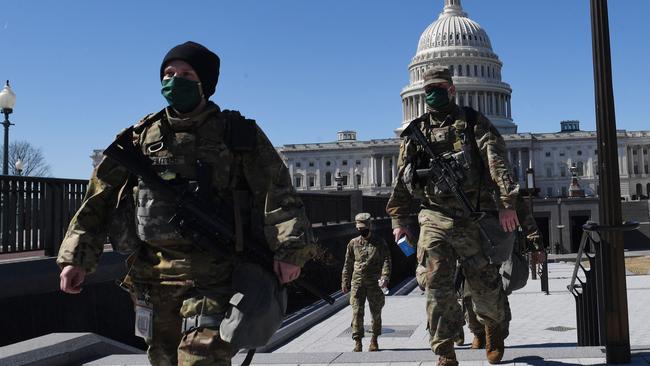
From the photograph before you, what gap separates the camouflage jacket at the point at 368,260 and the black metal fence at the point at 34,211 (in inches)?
163

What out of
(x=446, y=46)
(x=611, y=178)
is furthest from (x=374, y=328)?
(x=446, y=46)

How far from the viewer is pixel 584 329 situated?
6758 millimetres

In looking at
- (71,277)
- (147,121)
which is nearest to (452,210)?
(147,121)

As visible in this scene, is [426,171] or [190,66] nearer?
[190,66]

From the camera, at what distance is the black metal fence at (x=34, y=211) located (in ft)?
26.5

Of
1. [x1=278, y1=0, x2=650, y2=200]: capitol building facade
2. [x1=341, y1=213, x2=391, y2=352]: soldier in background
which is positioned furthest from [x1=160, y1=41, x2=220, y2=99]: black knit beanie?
[x1=278, y1=0, x2=650, y2=200]: capitol building facade

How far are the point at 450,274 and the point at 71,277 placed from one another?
9.31 feet

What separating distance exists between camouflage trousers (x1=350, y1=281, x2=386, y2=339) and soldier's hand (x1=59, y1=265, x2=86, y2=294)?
23.0 ft

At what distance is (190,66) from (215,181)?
0.61 metres

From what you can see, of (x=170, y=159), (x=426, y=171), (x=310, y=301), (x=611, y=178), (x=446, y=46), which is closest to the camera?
(x=170, y=159)

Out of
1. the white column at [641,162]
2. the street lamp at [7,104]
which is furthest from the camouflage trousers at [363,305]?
the white column at [641,162]

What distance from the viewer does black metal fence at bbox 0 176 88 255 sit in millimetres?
8062

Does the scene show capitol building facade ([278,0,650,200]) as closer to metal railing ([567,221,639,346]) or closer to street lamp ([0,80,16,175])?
street lamp ([0,80,16,175])

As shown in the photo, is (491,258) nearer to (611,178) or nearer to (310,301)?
(611,178)
